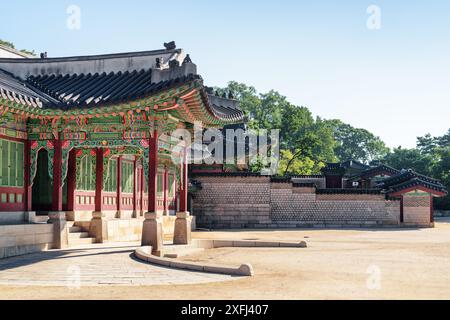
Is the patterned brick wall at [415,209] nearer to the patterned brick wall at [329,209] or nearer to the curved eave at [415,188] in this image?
the curved eave at [415,188]

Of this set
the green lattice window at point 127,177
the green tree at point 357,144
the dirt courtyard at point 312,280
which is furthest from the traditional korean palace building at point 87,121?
the green tree at point 357,144

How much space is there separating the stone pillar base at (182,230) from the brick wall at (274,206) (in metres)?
18.7

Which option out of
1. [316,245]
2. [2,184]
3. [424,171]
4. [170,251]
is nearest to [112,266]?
[170,251]

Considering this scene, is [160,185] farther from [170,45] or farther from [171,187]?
[170,45]

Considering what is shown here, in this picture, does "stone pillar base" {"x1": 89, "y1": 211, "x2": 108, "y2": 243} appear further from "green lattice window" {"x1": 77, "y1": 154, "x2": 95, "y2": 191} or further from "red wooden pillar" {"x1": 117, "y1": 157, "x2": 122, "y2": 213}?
"red wooden pillar" {"x1": 117, "y1": 157, "x2": 122, "y2": 213}

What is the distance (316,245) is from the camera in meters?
25.8

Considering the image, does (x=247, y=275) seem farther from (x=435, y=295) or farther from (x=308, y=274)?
(x=435, y=295)

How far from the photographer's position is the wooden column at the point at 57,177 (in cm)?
2088

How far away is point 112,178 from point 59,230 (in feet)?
25.5

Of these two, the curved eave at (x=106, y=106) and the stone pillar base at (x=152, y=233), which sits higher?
the curved eave at (x=106, y=106)

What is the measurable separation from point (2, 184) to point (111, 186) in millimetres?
7666

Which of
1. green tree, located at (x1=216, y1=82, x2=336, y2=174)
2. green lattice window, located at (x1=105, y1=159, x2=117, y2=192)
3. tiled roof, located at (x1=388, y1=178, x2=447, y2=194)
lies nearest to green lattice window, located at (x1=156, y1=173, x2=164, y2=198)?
green lattice window, located at (x1=105, y1=159, x2=117, y2=192)

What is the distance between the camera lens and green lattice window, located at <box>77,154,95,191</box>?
83.1 ft

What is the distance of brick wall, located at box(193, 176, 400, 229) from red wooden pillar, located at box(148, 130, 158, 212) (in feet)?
70.6
